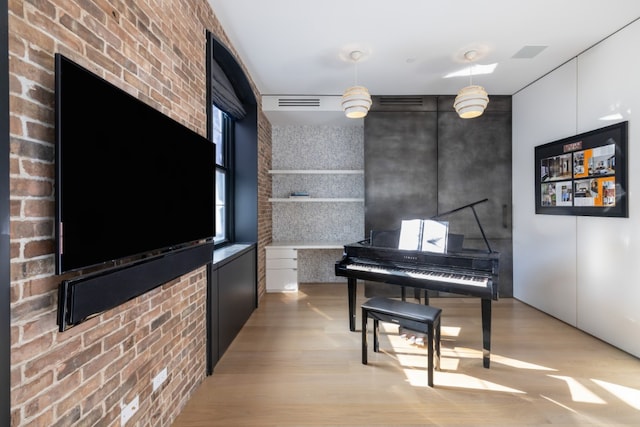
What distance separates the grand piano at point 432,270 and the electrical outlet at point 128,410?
1964 millimetres

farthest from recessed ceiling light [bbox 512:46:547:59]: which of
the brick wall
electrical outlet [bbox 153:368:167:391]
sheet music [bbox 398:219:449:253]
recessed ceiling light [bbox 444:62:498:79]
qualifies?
electrical outlet [bbox 153:368:167:391]

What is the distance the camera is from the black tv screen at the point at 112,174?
906mm

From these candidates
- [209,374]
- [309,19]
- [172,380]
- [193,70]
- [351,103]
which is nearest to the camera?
[172,380]

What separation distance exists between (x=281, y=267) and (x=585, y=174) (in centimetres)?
372

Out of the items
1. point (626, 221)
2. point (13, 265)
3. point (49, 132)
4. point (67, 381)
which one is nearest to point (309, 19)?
point (49, 132)

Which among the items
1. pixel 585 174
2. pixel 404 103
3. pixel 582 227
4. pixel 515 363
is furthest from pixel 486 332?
pixel 404 103

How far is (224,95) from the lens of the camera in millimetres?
2855

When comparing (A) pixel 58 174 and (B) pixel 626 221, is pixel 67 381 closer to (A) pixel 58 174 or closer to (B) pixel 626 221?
(A) pixel 58 174

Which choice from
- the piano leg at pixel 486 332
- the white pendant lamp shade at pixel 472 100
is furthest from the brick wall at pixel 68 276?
the white pendant lamp shade at pixel 472 100

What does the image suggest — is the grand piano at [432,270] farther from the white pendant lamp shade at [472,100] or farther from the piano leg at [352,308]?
the white pendant lamp shade at [472,100]

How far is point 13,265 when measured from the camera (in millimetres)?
799

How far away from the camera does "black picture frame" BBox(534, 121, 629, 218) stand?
250 cm

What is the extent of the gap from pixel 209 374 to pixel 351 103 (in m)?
2.73

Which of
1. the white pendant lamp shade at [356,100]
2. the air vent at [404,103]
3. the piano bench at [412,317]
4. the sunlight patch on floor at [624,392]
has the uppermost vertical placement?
the air vent at [404,103]
